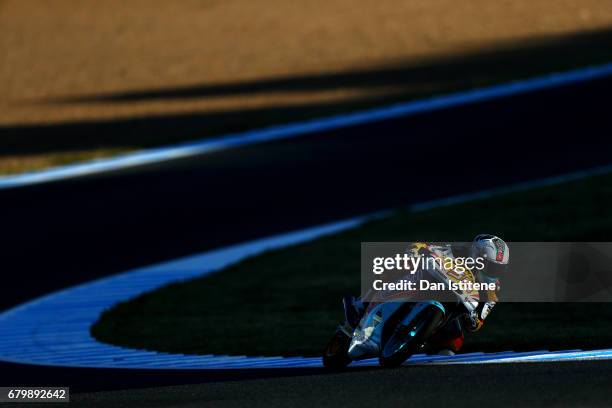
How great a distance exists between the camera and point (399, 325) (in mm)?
7758

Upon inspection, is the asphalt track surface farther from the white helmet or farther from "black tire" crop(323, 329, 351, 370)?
the white helmet

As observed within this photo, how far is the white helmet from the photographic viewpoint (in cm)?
767

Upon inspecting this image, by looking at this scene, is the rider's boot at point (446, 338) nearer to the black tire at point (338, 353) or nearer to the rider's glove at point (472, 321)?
the rider's glove at point (472, 321)

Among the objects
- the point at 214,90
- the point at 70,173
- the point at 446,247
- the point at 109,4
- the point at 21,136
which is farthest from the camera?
the point at 109,4

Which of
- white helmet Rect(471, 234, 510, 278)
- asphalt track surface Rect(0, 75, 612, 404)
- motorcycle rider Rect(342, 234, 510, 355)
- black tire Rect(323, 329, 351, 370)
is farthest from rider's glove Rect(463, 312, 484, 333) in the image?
asphalt track surface Rect(0, 75, 612, 404)

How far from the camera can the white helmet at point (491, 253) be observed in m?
7.67

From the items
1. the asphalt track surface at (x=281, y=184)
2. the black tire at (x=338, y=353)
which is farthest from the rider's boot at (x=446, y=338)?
the asphalt track surface at (x=281, y=184)

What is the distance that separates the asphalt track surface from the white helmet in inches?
316

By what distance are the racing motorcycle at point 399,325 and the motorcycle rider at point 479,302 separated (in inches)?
1.9

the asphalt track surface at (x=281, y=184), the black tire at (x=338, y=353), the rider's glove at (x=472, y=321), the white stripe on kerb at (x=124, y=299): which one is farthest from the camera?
the asphalt track surface at (x=281, y=184)

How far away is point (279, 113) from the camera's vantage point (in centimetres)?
2541

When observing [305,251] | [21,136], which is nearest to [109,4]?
[21,136]

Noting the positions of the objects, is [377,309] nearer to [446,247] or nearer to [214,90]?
[446,247]

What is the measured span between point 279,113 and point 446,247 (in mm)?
17793
